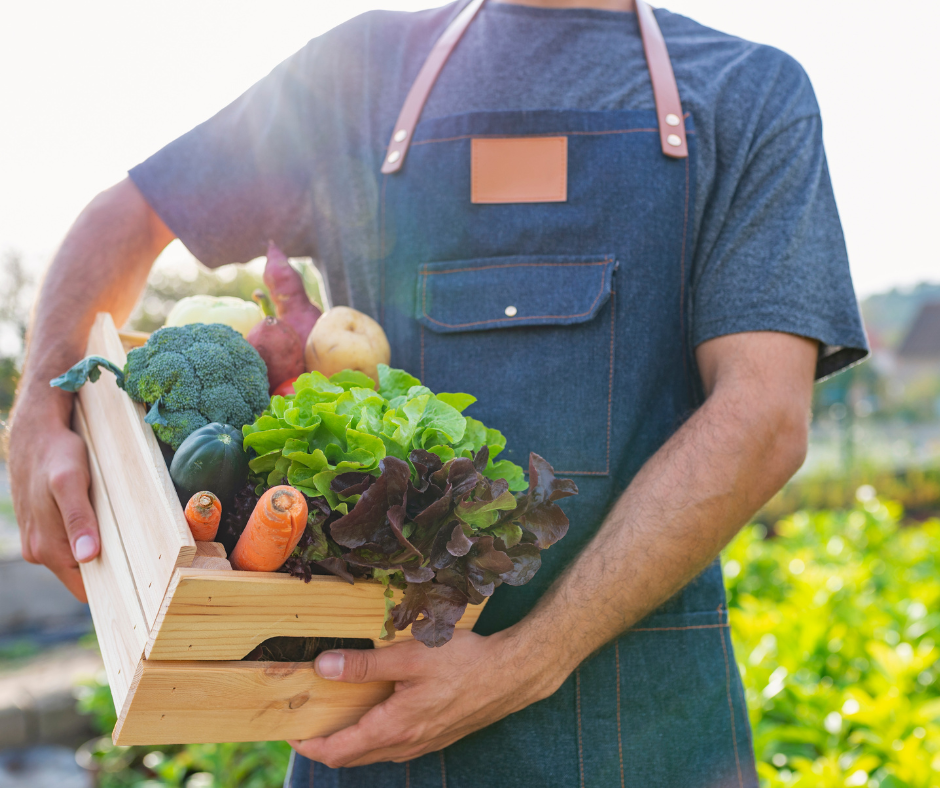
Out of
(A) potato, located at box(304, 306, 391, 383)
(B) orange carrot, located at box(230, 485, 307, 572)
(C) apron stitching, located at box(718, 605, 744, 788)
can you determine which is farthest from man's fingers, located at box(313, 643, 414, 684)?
(C) apron stitching, located at box(718, 605, 744, 788)

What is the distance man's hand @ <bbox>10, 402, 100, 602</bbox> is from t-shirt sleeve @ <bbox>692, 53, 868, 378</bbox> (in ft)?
4.31

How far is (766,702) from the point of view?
287 cm

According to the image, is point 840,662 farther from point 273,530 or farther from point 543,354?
point 273,530

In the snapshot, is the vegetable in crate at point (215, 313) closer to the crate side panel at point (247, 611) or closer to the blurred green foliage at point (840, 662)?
the crate side panel at point (247, 611)

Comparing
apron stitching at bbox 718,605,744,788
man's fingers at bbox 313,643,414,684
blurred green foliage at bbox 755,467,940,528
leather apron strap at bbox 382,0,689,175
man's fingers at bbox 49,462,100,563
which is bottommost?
blurred green foliage at bbox 755,467,940,528

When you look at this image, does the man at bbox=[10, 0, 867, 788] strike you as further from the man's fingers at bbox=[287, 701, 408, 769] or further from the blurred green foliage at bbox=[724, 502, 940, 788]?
the blurred green foliage at bbox=[724, 502, 940, 788]

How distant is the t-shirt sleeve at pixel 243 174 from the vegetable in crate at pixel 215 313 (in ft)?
0.89

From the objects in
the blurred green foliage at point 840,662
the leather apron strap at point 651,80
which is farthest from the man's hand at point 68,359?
the blurred green foliage at point 840,662

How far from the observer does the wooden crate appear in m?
0.99

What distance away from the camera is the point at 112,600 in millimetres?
1251

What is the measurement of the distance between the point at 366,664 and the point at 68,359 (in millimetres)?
959

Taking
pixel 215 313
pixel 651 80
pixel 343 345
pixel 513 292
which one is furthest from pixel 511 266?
pixel 215 313

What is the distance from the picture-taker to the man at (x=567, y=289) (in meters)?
1.40

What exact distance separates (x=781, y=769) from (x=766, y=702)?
0.25 metres
